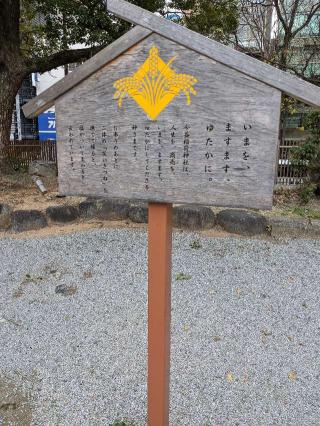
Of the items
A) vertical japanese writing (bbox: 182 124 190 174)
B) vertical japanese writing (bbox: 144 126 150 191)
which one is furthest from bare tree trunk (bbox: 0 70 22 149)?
vertical japanese writing (bbox: 182 124 190 174)

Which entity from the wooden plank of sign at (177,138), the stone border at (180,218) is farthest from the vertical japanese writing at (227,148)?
A: the stone border at (180,218)

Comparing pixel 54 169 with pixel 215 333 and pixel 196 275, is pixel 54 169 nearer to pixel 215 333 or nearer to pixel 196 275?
pixel 196 275

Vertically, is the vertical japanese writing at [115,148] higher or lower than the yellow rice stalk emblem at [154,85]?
lower

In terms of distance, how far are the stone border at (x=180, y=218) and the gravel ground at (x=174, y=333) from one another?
1.02 ft

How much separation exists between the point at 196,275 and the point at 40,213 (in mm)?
2771

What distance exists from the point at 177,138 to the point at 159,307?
0.85 meters

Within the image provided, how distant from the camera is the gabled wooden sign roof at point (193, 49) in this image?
144cm

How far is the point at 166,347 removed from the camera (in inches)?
79.7

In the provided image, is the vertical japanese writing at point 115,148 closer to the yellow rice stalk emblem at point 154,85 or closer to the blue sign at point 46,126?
the yellow rice stalk emblem at point 154,85

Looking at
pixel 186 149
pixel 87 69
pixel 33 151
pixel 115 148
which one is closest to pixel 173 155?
pixel 186 149

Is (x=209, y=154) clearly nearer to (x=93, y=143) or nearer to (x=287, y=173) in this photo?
(x=93, y=143)

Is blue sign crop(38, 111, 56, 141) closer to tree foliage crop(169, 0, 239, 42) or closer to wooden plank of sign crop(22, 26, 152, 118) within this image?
tree foliage crop(169, 0, 239, 42)

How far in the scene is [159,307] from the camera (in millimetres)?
1956

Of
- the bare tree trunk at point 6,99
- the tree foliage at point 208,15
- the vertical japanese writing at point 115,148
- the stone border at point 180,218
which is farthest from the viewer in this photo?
the tree foliage at point 208,15
